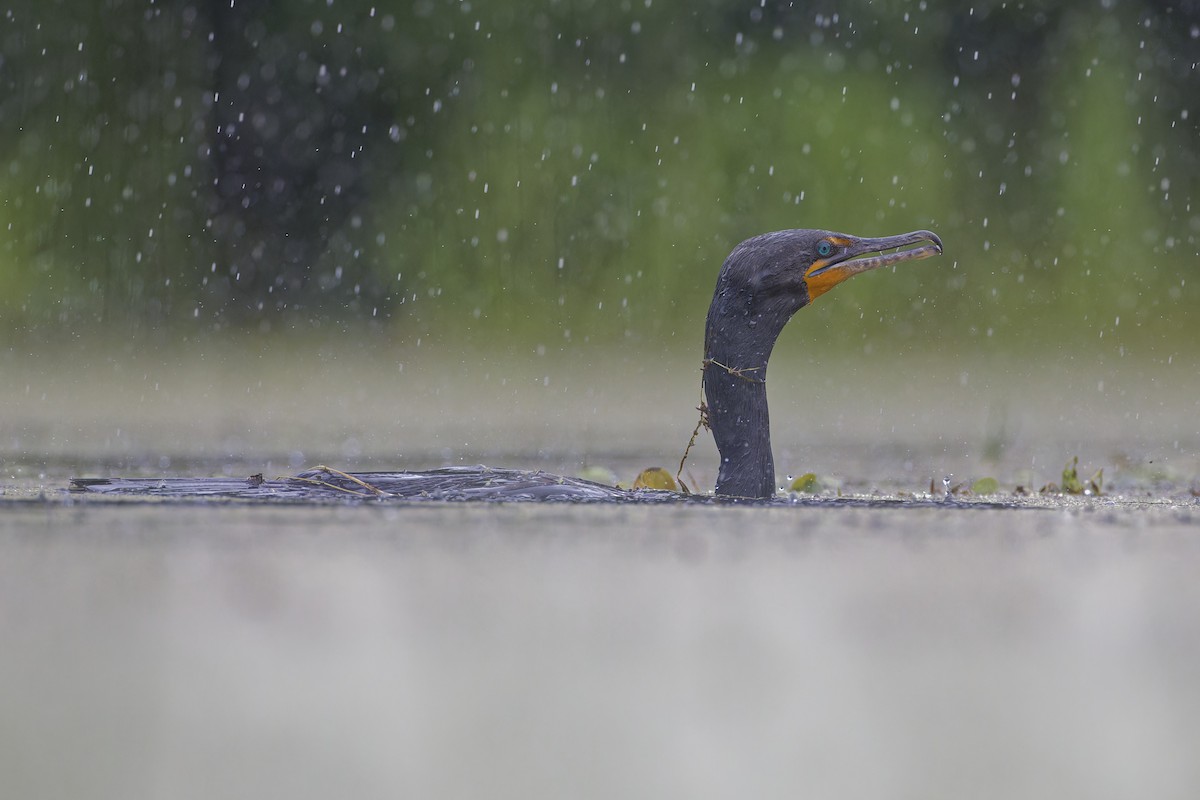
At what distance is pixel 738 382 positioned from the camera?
2.97 meters

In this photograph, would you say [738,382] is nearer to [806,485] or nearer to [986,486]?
[806,485]

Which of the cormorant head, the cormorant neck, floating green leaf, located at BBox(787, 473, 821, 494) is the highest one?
the cormorant head

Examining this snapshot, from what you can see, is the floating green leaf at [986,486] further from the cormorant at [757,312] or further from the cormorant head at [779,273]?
the cormorant head at [779,273]

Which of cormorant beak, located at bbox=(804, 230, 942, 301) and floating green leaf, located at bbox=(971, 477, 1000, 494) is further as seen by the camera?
floating green leaf, located at bbox=(971, 477, 1000, 494)

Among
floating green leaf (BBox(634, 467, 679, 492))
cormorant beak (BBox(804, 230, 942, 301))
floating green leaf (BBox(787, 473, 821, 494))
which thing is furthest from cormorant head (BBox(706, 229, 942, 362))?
floating green leaf (BBox(787, 473, 821, 494))

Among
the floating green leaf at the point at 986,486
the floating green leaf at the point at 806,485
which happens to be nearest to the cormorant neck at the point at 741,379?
the floating green leaf at the point at 806,485

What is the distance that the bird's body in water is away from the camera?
9.19 feet

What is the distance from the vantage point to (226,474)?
11.7 feet

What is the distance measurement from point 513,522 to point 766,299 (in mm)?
1092

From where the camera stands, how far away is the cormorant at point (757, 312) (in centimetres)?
280

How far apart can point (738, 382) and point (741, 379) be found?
13 millimetres

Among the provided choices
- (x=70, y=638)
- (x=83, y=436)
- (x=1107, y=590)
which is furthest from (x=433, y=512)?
(x=83, y=436)

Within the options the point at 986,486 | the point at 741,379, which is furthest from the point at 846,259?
the point at 986,486

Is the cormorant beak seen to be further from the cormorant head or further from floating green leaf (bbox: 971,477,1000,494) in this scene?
floating green leaf (bbox: 971,477,1000,494)
